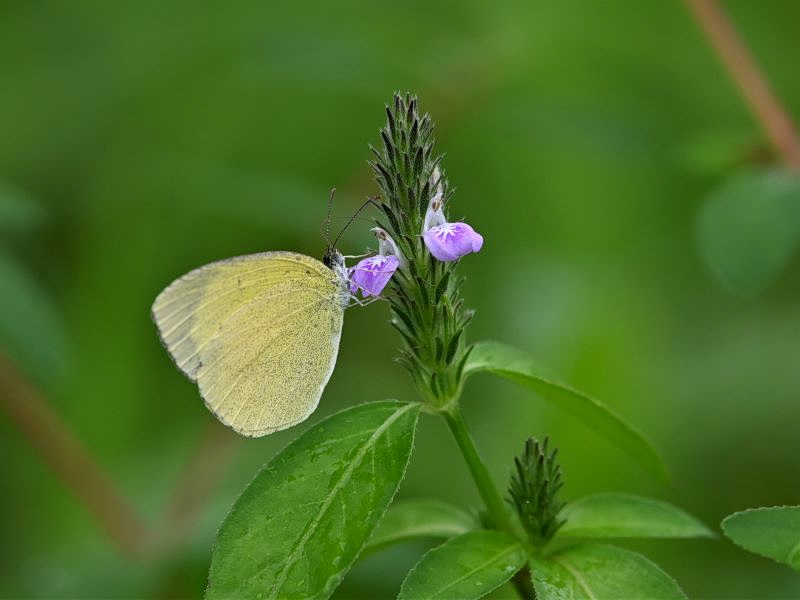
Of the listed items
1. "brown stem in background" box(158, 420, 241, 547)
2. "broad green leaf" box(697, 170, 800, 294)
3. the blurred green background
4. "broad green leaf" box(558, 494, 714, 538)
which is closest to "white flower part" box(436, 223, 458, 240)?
"broad green leaf" box(558, 494, 714, 538)

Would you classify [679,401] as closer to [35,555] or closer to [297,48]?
[297,48]

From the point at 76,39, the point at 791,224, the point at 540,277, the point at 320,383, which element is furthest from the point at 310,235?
the point at 76,39

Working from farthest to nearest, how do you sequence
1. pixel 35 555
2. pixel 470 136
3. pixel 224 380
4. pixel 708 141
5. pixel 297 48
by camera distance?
pixel 470 136
pixel 297 48
pixel 35 555
pixel 708 141
pixel 224 380

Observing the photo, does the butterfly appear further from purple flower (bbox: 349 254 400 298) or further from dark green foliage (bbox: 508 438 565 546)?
dark green foliage (bbox: 508 438 565 546)

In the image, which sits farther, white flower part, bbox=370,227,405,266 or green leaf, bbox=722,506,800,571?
white flower part, bbox=370,227,405,266

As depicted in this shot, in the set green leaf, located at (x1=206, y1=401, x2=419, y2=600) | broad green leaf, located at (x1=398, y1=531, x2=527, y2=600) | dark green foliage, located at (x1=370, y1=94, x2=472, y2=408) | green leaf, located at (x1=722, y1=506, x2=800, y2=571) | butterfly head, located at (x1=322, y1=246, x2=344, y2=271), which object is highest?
butterfly head, located at (x1=322, y1=246, x2=344, y2=271)

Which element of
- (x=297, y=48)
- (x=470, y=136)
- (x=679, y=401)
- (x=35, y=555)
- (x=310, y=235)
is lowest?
(x=679, y=401)

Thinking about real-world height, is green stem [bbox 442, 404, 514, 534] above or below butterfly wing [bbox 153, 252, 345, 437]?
below
